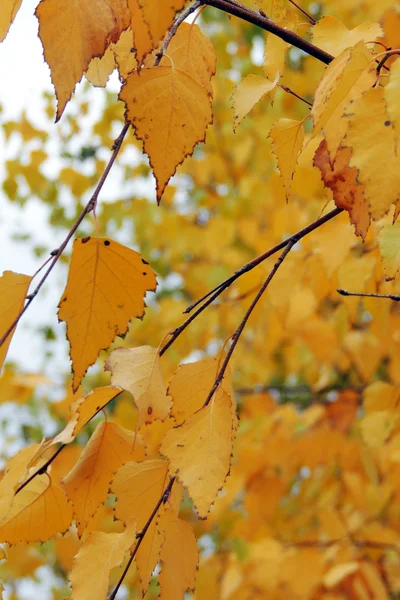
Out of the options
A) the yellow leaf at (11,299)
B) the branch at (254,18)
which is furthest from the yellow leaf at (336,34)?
the yellow leaf at (11,299)

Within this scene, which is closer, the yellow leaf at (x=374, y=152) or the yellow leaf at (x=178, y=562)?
the yellow leaf at (x=374, y=152)

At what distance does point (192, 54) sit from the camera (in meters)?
0.44

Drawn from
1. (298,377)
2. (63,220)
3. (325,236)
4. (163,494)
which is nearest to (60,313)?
(163,494)

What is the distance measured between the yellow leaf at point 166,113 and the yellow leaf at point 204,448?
0.13 m

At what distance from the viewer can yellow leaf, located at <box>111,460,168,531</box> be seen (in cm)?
42

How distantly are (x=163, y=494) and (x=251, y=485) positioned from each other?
1.15 meters

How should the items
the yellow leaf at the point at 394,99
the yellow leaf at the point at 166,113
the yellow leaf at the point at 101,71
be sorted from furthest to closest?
the yellow leaf at the point at 101,71
the yellow leaf at the point at 166,113
the yellow leaf at the point at 394,99

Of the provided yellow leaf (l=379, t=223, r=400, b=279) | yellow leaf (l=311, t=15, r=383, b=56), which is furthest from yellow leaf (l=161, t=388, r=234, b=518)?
yellow leaf (l=311, t=15, r=383, b=56)

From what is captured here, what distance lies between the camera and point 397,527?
1673 millimetres

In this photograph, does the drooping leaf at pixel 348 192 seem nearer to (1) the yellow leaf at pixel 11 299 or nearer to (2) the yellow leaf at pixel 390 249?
(2) the yellow leaf at pixel 390 249

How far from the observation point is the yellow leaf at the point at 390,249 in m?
0.42

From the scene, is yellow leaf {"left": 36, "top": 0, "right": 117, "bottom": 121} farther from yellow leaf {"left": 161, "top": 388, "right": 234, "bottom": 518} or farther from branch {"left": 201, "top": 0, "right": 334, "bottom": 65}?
yellow leaf {"left": 161, "top": 388, "right": 234, "bottom": 518}

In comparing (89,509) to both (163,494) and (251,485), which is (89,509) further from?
(251,485)

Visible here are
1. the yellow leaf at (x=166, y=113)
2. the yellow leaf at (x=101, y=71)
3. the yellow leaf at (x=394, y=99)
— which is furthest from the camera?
the yellow leaf at (x=101, y=71)
